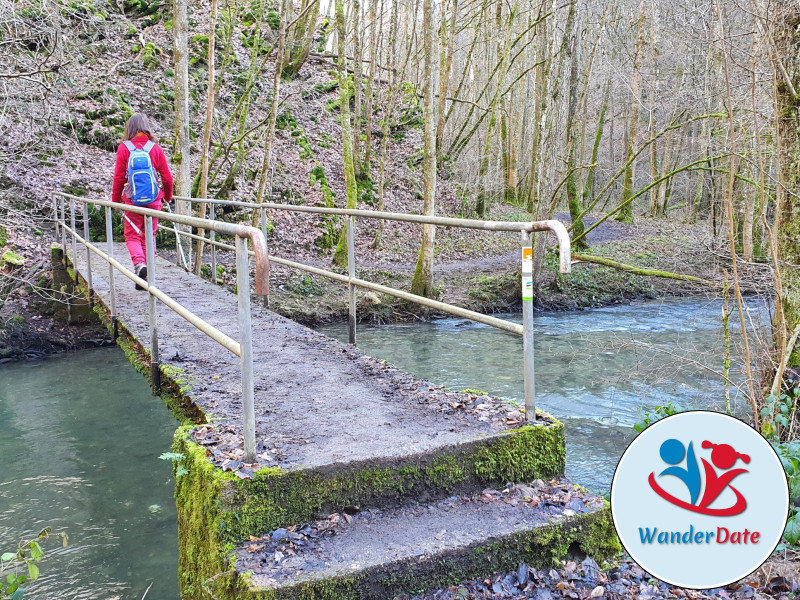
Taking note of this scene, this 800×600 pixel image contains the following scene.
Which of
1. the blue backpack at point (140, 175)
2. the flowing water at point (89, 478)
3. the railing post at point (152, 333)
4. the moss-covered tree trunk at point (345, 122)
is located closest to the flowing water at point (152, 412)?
the flowing water at point (89, 478)

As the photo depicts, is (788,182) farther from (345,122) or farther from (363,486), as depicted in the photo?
(345,122)

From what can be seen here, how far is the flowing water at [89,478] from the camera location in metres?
5.14

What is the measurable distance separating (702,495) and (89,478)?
6433mm

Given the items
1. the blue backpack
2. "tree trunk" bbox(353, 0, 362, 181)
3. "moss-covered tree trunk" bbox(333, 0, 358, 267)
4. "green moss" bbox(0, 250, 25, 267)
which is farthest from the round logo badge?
"tree trunk" bbox(353, 0, 362, 181)

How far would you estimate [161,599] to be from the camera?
15.4 ft

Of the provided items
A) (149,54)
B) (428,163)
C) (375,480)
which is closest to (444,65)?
(428,163)

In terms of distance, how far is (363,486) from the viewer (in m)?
3.16

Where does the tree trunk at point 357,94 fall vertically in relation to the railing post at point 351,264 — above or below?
above

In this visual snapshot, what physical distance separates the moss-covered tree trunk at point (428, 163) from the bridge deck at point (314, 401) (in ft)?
22.3

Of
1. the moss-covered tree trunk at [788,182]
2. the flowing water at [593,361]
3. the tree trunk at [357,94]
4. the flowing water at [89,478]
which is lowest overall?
the flowing water at [89,478]

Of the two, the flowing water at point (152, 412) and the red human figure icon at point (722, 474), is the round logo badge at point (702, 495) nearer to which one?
the red human figure icon at point (722, 474)

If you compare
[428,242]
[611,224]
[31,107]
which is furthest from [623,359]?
[611,224]

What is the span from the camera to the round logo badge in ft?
8.16

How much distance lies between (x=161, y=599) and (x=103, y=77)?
1452 cm
